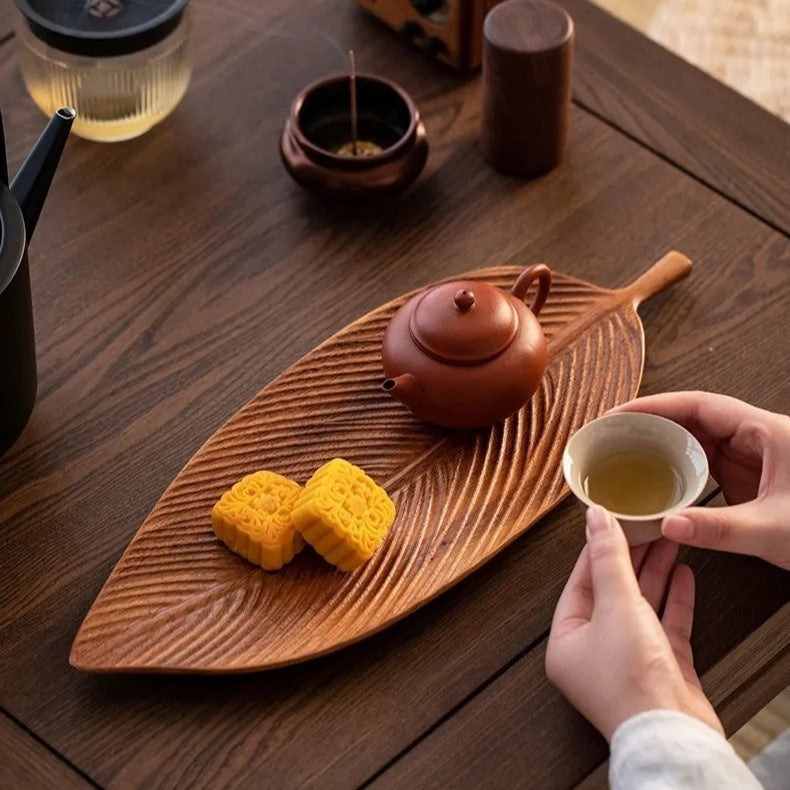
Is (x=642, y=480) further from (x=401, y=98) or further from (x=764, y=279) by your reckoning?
(x=401, y=98)

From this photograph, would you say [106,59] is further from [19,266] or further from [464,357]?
[464,357]

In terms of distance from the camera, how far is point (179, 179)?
1.54 metres

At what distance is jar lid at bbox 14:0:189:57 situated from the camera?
1.44m

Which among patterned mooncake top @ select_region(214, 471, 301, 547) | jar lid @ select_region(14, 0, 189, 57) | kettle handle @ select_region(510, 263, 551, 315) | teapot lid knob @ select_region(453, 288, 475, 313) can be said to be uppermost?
jar lid @ select_region(14, 0, 189, 57)

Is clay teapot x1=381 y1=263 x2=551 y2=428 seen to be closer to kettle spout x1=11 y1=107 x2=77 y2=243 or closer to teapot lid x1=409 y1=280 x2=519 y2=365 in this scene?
teapot lid x1=409 y1=280 x2=519 y2=365

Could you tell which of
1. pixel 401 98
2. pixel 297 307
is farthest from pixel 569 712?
pixel 401 98

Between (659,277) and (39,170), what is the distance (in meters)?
0.61

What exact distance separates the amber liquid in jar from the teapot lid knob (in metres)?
0.50

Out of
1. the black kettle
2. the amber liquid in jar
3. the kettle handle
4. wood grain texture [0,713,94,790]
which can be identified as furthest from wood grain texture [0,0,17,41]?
wood grain texture [0,713,94,790]

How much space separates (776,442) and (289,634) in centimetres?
43

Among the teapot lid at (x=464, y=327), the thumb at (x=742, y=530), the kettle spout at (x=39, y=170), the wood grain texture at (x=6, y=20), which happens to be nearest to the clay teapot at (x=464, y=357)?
the teapot lid at (x=464, y=327)

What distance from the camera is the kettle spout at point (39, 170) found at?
3.88 ft

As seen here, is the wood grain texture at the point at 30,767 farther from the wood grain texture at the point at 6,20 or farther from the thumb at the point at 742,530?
the wood grain texture at the point at 6,20

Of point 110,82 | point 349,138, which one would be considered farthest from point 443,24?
point 110,82
